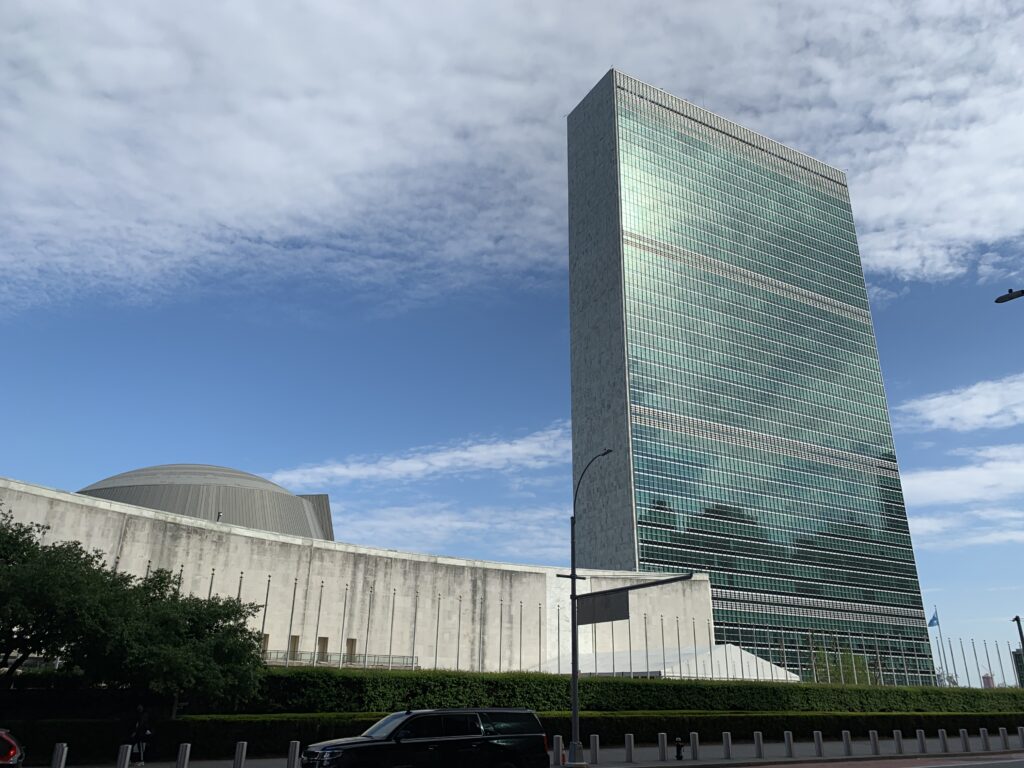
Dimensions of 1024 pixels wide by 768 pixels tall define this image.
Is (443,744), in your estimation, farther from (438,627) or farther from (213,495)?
(213,495)

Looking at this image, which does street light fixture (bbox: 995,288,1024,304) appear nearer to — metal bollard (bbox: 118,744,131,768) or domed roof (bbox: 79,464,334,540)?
metal bollard (bbox: 118,744,131,768)

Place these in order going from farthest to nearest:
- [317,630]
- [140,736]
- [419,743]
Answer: [317,630]
[140,736]
[419,743]

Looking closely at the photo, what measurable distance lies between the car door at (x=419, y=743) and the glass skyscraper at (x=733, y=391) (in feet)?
323

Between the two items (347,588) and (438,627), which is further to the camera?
(438,627)

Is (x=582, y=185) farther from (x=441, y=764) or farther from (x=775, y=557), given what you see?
(x=441, y=764)

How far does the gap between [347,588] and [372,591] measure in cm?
242

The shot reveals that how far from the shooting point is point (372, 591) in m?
67.1

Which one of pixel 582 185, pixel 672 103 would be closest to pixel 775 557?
pixel 582 185

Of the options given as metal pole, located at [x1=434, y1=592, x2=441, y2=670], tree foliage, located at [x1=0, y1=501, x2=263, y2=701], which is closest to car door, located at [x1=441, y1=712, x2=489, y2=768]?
tree foliage, located at [x1=0, y1=501, x2=263, y2=701]

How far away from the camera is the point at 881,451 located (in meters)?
152

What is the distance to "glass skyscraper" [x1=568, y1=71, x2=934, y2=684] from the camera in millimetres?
122250

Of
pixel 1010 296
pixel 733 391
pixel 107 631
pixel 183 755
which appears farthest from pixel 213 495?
pixel 733 391

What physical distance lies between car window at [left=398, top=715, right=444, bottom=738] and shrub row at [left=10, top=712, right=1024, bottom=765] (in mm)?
14433

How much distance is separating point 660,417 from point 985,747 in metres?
85.9
